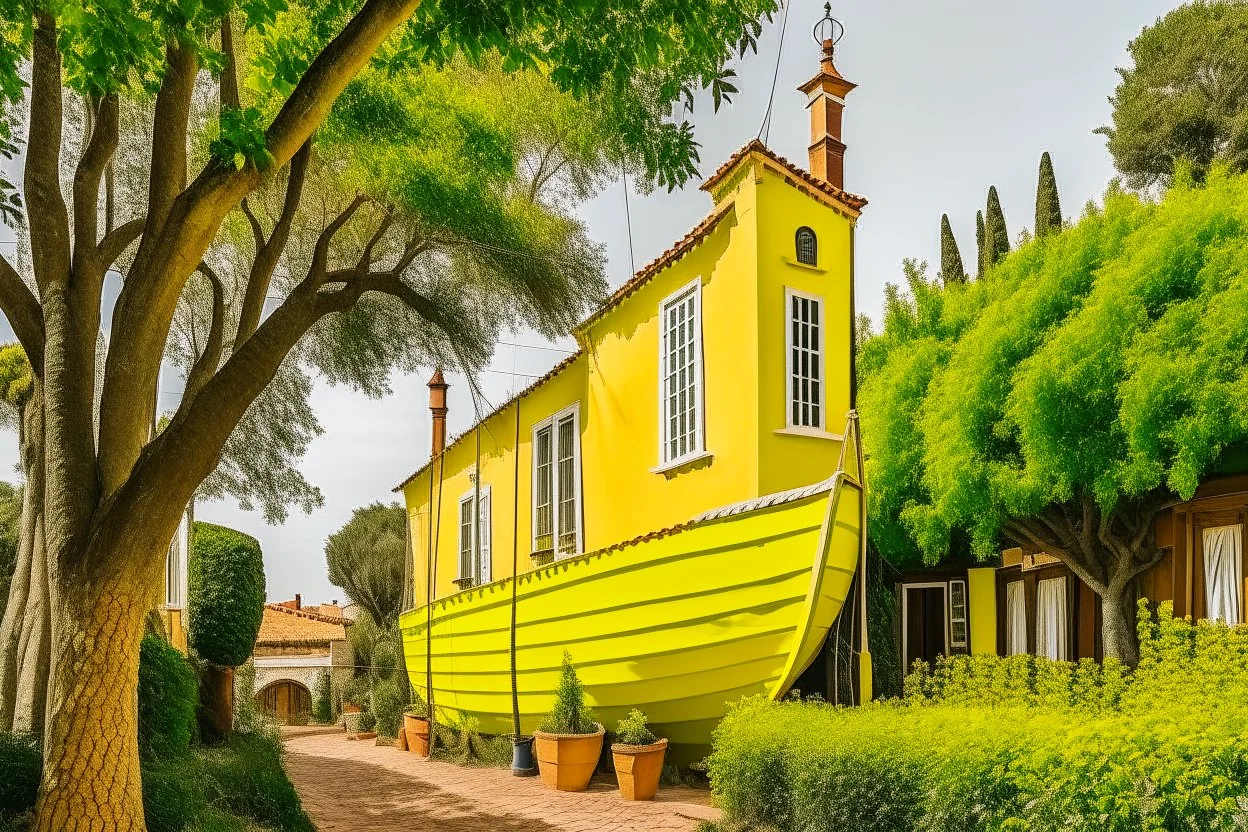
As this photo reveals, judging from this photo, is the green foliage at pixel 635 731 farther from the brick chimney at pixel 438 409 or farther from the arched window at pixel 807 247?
the brick chimney at pixel 438 409

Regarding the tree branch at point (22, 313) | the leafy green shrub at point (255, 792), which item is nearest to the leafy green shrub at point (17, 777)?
the leafy green shrub at point (255, 792)

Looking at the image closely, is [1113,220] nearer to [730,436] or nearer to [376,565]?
[730,436]

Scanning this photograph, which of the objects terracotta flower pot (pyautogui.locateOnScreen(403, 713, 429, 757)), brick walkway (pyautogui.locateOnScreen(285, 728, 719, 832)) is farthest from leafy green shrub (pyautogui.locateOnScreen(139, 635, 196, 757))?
terracotta flower pot (pyautogui.locateOnScreen(403, 713, 429, 757))

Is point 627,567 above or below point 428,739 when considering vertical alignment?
above

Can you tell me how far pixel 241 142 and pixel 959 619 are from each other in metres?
14.6

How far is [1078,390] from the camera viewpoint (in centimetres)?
1111

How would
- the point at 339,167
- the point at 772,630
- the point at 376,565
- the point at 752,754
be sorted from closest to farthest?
the point at 752,754 < the point at 772,630 < the point at 339,167 < the point at 376,565

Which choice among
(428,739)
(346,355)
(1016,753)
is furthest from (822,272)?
(428,739)

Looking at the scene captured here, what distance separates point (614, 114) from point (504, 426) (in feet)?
28.8

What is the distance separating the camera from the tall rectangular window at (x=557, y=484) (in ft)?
42.6

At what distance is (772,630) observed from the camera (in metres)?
8.33

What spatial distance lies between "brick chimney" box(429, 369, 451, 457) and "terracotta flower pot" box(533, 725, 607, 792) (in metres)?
9.71

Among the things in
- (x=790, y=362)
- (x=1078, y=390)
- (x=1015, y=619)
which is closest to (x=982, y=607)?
(x=1015, y=619)

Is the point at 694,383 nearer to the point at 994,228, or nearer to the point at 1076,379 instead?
the point at 1076,379
